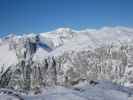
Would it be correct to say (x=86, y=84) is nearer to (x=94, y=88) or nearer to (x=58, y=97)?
(x=94, y=88)

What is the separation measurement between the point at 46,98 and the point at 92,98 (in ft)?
9.06

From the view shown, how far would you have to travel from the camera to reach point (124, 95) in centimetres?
2086

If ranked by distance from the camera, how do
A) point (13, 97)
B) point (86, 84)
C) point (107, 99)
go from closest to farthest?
point (13, 97) < point (107, 99) < point (86, 84)

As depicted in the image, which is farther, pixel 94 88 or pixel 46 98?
pixel 94 88

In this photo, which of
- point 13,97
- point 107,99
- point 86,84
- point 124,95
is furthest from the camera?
point 86,84

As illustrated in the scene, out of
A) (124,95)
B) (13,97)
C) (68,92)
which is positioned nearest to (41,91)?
(68,92)

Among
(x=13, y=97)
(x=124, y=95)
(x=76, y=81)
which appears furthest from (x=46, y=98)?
(x=76, y=81)

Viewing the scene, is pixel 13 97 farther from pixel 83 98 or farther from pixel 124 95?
pixel 124 95

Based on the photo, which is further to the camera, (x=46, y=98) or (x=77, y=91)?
(x=77, y=91)

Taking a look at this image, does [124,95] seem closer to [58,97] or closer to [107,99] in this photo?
[107,99]

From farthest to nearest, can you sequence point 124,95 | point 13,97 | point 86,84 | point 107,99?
point 86,84
point 124,95
point 107,99
point 13,97

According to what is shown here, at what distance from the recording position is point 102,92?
20906 mm

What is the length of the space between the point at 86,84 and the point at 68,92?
169 inches

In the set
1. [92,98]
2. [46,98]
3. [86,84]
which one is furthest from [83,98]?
[86,84]
